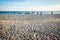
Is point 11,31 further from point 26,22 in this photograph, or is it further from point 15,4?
point 15,4

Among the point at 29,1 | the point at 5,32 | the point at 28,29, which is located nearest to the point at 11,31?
the point at 5,32

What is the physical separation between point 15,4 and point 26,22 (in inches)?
11.1

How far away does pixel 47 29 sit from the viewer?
1.70 meters

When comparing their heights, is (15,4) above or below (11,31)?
above

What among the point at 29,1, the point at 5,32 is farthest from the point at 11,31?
the point at 29,1

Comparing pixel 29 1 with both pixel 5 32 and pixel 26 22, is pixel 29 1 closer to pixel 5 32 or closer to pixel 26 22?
pixel 26 22

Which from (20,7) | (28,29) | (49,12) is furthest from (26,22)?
(49,12)

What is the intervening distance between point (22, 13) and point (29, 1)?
0.19 meters

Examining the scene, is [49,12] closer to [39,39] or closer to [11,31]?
[39,39]

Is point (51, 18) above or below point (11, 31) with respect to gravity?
above

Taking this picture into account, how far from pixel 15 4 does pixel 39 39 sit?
0.56 meters

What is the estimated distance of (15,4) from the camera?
68.4 inches

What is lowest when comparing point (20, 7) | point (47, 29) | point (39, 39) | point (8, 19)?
point (39, 39)

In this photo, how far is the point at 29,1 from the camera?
1739mm
